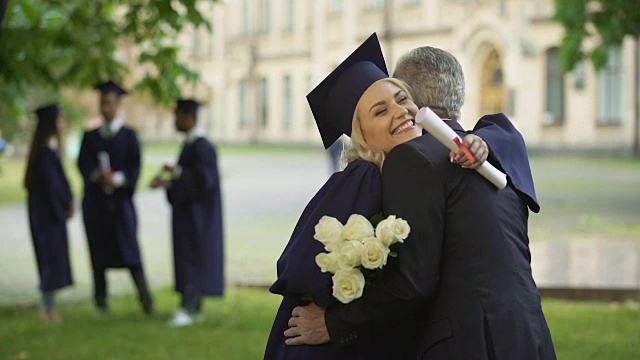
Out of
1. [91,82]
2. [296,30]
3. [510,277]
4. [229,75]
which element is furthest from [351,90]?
[229,75]

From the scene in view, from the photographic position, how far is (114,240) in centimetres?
1164

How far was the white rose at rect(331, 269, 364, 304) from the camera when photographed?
3861 mm

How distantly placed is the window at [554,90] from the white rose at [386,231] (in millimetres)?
41495

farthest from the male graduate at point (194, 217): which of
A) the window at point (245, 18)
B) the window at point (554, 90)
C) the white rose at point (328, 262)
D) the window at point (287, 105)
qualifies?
the window at point (245, 18)

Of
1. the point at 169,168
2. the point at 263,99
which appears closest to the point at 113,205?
the point at 169,168

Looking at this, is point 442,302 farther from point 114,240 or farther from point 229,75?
point 229,75

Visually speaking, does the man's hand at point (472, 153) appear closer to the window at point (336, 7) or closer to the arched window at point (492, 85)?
the arched window at point (492, 85)

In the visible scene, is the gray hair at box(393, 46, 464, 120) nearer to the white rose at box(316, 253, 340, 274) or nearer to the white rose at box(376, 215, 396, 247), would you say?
the white rose at box(376, 215, 396, 247)

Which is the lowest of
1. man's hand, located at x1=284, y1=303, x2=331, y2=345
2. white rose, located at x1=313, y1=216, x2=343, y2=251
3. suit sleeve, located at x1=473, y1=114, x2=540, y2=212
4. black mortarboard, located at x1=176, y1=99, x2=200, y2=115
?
man's hand, located at x1=284, y1=303, x2=331, y2=345

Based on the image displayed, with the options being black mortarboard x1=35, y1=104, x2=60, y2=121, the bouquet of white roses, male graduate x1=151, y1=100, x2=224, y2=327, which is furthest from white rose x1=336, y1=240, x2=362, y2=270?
black mortarboard x1=35, y1=104, x2=60, y2=121

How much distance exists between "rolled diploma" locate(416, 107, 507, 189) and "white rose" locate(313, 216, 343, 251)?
0.42m

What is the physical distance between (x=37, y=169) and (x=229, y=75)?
57408 mm

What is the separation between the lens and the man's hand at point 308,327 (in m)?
4.04

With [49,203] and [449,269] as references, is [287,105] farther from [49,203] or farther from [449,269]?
[449,269]
